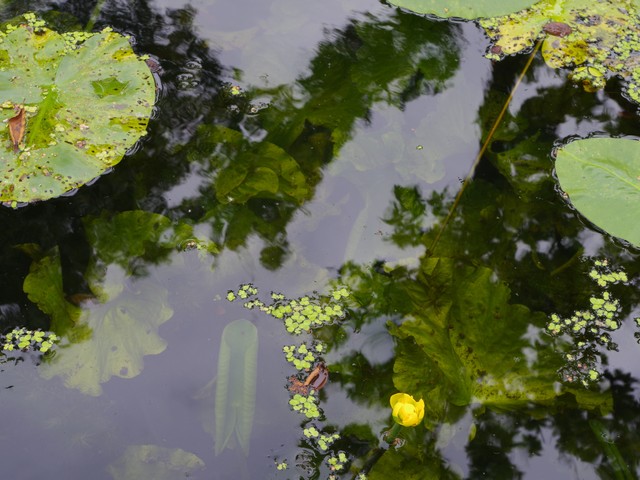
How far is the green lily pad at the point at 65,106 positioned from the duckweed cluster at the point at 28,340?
0.48m

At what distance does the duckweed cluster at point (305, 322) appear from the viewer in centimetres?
186

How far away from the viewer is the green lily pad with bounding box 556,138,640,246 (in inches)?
83.4

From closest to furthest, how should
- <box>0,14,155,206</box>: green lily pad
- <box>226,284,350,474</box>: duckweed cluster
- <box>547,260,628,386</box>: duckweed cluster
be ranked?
<box>226,284,350,474</box>: duckweed cluster
<box>547,260,628,386</box>: duckweed cluster
<box>0,14,155,206</box>: green lily pad

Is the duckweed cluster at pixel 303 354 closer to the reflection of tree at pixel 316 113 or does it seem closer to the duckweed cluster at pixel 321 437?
the duckweed cluster at pixel 321 437

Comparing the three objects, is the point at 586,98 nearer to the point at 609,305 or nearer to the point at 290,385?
the point at 609,305

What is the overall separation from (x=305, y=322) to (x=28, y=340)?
0.94 metres

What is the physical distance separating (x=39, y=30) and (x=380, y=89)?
157cm

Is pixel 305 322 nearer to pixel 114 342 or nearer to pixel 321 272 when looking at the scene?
pixel 321 272

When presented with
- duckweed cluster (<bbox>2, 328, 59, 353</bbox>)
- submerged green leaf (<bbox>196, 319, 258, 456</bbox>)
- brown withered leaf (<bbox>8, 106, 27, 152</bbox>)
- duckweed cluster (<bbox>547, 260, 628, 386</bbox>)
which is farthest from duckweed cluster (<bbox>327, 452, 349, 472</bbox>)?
brown withered leaf (<bbox>8, 106, 27, 152</bbox>)

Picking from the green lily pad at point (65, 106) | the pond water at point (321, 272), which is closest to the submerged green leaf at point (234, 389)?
the pond water at point (321, 272)

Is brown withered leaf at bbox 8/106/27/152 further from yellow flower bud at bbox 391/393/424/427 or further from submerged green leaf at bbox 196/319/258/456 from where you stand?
yellow flower bud at bbox 391/393/424/427

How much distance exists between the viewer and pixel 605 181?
221 centimetres

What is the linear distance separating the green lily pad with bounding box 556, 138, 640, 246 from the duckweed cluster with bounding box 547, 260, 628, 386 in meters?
0.22

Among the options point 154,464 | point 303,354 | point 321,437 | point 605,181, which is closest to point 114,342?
point 154,464
